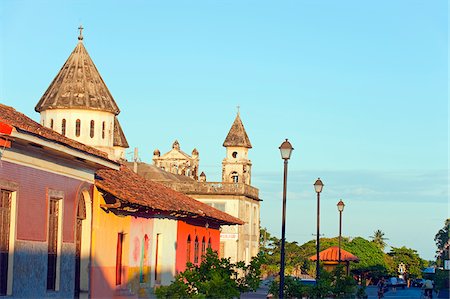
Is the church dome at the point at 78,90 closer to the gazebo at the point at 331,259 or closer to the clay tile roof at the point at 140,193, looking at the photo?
the clay tile roof at the point at 140,193

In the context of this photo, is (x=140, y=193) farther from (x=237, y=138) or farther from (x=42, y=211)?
(x=237, y=138)

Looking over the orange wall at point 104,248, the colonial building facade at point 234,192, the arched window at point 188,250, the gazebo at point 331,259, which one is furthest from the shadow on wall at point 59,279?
the colonial building facade at point 234,192

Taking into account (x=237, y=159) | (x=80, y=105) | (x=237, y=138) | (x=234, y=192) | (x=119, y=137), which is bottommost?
(x=234, y=192)

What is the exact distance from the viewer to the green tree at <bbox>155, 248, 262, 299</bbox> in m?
19.1

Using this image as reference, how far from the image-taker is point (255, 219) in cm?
8231

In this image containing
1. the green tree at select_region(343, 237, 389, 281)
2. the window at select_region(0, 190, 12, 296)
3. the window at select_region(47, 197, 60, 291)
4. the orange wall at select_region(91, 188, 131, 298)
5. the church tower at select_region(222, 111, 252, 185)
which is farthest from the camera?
the church tower at select_region(222, 111, 252, 185)

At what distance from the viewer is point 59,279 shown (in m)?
21.5

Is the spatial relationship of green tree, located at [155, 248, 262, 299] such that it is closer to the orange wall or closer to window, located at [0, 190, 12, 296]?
window, located at [0, 190, 12, 296]

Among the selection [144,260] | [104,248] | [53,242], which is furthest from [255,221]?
[53,242]

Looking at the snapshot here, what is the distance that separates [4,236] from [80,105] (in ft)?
63.3

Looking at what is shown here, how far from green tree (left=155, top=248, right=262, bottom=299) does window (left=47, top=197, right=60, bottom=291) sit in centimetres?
279

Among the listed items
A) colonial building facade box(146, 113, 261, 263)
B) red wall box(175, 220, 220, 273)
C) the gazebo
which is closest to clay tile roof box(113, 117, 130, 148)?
colonial building facade box(146, 113, 261, 263)

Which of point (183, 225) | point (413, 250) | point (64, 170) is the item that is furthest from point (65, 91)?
point (413, 250)

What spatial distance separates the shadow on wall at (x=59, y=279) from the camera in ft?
63.2
